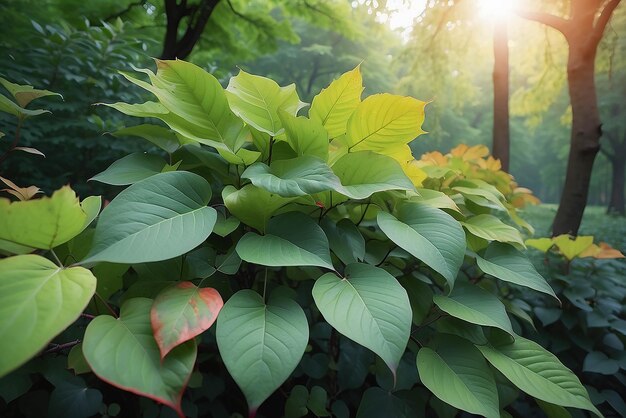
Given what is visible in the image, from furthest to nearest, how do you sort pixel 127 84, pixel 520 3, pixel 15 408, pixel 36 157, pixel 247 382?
pixel 520 3 → pixel 127 84 → pixel 36 157 → pixel 15 408 → pixel 247 382

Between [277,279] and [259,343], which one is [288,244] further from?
[277,279]

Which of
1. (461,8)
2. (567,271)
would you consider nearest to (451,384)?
(567,271)

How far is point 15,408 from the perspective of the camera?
0.75 m

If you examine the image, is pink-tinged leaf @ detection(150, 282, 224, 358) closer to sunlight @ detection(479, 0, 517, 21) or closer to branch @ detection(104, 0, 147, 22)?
sunlight @ detection(479, 0, 517, 21)

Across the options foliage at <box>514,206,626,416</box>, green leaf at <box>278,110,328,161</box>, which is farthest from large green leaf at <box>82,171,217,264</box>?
foliage at <box>514,206,626,416</box>

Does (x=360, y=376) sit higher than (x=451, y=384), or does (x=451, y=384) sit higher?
(x=451, y=384)

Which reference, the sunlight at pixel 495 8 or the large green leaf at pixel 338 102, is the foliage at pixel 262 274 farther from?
the sunlight at pixel 495 8

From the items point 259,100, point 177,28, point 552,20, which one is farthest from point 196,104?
point 552,20

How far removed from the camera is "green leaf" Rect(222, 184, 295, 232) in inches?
25.8

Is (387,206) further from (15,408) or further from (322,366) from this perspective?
(15,408)

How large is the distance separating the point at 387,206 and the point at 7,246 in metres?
0.75

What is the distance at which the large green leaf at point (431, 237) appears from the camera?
0.63 metres

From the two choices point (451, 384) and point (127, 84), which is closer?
point (451, 384)

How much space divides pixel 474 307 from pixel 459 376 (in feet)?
0.47
